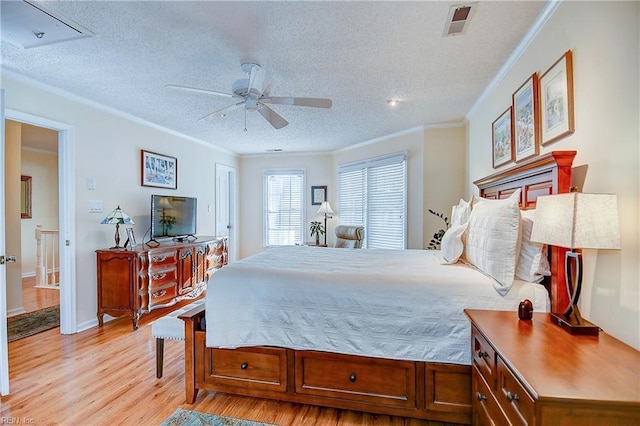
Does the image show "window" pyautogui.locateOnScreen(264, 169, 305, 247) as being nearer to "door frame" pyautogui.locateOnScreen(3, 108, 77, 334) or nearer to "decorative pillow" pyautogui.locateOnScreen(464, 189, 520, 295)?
"door frame" pyautogui.locateOnScreen(3, 108, 77, 334)

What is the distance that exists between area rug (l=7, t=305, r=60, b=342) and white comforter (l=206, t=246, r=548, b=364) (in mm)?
2713

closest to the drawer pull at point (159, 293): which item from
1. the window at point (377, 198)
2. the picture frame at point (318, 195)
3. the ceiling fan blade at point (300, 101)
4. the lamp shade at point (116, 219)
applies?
the lamp shade at point (116, 219)

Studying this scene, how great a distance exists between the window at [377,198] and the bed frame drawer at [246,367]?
10.6 ft

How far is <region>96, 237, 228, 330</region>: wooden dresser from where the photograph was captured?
3.38 meters

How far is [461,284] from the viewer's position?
68.1 inches

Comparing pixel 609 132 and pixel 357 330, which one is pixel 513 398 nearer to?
pixel 357 330

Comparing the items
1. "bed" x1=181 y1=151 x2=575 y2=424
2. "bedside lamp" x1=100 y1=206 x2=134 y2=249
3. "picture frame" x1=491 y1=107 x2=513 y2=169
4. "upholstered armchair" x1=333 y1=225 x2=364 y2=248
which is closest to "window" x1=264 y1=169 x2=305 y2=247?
"upholstered armchair" x1=333 y1=225 x2=364 y2=248

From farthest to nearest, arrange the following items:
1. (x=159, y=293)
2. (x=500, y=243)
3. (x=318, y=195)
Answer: (x=318, y=195) → (x=159, y=293) → (x=500, y=243)

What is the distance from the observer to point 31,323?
3.51 metres

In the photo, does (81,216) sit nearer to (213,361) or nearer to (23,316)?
(23,316)

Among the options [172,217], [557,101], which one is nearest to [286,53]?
[557,101]

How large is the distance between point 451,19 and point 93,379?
3.65m

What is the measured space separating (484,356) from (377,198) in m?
4.01

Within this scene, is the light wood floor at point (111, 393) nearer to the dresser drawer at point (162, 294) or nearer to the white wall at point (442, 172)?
the dresser drawer at point (162, 294)
